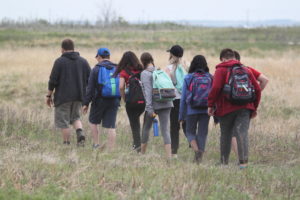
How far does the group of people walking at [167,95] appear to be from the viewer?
767 cm

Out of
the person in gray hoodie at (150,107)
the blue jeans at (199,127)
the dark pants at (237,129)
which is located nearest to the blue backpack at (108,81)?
the person in gray hoodie at (150,107)

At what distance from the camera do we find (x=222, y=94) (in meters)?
7.71

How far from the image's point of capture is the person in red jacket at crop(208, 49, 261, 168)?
25.0 ft

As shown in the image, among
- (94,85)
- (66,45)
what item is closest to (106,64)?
(94,85)

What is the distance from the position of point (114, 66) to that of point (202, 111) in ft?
5.04

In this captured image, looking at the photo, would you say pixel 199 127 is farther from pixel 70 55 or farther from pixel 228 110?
pixel 70 55

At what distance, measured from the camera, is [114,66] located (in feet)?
29.2

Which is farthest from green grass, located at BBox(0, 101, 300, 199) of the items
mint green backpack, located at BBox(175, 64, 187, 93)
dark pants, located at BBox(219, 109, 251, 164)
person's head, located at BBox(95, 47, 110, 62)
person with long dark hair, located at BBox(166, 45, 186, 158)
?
person's head, located at BBox(95, 47, 110, 62)

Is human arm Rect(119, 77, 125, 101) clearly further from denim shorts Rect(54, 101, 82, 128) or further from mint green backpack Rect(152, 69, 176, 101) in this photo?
denim shorts Rect(54, 101, 82, 128)

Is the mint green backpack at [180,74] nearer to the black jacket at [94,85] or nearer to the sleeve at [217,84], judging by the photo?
the black jacket at [94,85]

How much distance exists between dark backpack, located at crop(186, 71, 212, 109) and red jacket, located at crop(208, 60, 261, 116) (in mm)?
418

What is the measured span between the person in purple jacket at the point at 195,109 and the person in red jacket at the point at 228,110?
0.45 metres

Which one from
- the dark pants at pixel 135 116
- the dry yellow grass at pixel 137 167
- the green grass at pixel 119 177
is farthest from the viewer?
the dark pants at pixel 135 116

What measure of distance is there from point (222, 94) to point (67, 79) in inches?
103
